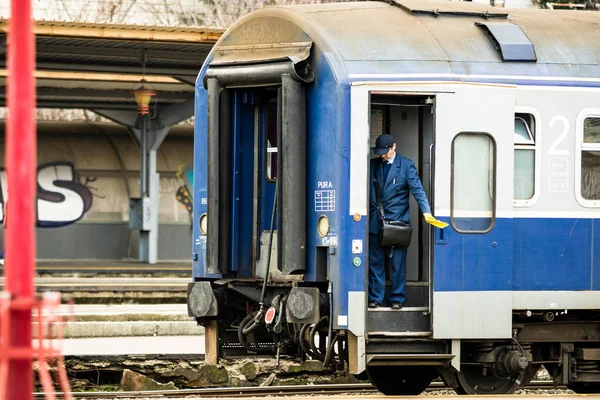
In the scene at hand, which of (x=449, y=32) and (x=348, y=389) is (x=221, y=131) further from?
(x=348, y=389)

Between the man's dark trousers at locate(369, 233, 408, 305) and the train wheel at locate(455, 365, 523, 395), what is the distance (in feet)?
3.22

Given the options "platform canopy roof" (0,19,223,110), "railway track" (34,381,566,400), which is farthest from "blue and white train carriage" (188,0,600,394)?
"platform canopy roof" (0,19,223,110)

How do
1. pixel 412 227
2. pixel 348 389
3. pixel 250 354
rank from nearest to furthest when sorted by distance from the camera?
pixel 412 227
pixel 250 354
pixel 348 389

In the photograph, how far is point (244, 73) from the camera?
36.0 feet

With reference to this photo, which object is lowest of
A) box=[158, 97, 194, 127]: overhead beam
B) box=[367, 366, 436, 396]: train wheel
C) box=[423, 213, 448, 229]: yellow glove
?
box=[367, 366, 436, 396]: train wheel

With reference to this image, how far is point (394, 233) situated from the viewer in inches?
406

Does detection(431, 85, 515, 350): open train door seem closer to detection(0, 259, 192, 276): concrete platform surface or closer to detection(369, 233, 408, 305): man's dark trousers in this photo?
detection(369, 233, 408, 305): man's dark trousers

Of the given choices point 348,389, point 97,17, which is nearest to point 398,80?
point 348,389

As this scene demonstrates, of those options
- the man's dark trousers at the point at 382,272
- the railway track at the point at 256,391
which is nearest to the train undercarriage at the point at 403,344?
the man's dark trousers at the point at 382,272

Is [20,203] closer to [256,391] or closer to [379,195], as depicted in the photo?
[379,195]

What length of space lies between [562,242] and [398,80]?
6.93ft

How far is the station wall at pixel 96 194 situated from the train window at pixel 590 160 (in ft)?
81.3

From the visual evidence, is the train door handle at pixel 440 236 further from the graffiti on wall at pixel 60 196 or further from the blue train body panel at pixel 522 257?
the graffiti on wall at pixel 60 196

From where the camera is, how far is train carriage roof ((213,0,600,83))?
1027cm
